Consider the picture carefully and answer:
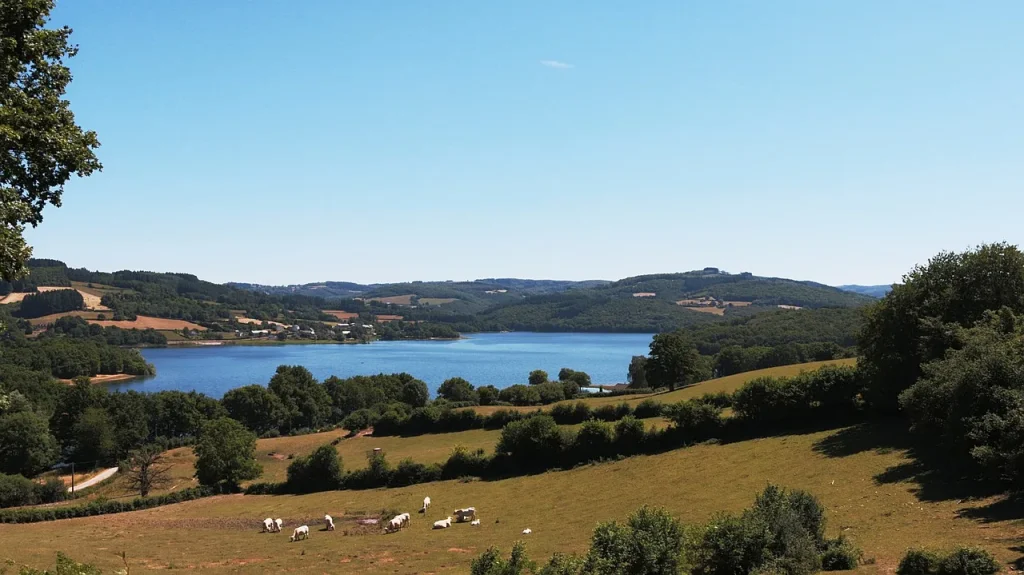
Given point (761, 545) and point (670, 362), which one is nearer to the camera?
point (761, 545)

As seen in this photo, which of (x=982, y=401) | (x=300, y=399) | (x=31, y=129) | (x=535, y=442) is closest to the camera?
(x=31, y=129)

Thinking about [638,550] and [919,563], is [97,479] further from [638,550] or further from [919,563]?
[919,563]

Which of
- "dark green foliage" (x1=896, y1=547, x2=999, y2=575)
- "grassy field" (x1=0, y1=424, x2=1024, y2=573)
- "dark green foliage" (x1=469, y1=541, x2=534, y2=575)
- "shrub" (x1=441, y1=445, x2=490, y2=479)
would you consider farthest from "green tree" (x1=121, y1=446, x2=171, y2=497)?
"dark green foliage" (x1=896, y1=547, x2=999, y2=575)

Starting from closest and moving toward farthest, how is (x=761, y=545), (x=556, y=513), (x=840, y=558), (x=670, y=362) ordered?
(x=761, y=545)
(x=840, y=558)
(x=556, y=513)
(x=670, y=362)

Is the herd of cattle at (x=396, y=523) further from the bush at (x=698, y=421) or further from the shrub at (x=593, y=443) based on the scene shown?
the bush at (x=698, y=421)

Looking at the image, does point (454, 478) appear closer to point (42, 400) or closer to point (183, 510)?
point (183, 510)

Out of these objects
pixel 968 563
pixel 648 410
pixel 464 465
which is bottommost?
pixel 464 465

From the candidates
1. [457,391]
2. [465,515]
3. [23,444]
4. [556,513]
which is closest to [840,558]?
[556,513]
